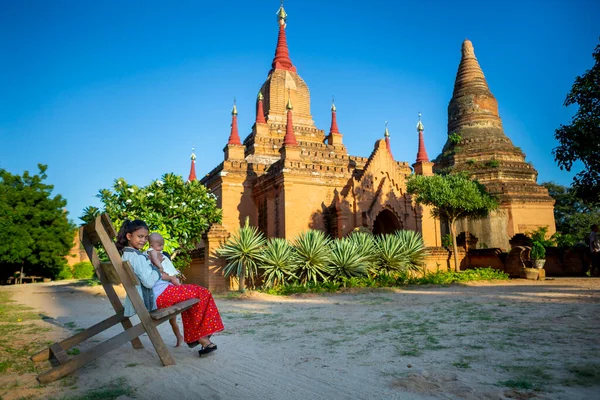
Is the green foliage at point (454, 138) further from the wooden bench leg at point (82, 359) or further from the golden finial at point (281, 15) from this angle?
the wooden bench leg at point (82, 359)

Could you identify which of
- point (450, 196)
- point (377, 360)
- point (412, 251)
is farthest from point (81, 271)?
point (377, 360)

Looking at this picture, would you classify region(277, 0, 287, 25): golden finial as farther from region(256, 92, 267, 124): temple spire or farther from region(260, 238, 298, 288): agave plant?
region(260, 238, 298, 288): agave plant

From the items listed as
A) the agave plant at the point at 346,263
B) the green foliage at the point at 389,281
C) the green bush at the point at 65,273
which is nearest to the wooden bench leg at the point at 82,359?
the green foliage at the point at 389,281

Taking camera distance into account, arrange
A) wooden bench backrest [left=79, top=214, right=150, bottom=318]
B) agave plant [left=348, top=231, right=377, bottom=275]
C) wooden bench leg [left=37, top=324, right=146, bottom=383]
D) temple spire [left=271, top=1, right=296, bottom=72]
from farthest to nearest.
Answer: temple spire [left=271, top=1, right=296, bottom=72], agave plant [left=348, top=231, right=377, bottom=275], wooden bench backrest [left=79, top=214, right=150, bottom=318], wooden bench leg [left=37, top=324, right=146, bottom=383]

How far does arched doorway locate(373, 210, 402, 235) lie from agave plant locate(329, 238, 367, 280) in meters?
6.25

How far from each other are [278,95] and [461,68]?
1345 centimetres

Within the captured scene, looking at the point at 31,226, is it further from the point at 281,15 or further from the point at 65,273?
the point at 281,15

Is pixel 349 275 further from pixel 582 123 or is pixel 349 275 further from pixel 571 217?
pixel 571 217

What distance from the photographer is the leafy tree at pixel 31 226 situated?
27422mm

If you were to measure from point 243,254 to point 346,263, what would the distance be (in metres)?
3.25

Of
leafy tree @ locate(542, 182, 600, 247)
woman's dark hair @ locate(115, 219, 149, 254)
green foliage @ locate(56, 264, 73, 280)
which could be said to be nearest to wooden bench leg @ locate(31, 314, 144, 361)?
woman's dark hair @ locate(115, 219, 149, 254)

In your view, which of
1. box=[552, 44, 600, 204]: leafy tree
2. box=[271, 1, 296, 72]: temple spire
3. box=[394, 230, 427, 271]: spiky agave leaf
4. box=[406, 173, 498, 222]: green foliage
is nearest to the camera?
box=[552, 44, 600, 204]: leafy tree

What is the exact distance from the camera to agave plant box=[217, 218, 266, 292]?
43.8 ft

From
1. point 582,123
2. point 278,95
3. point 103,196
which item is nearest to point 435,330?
point 582,123
